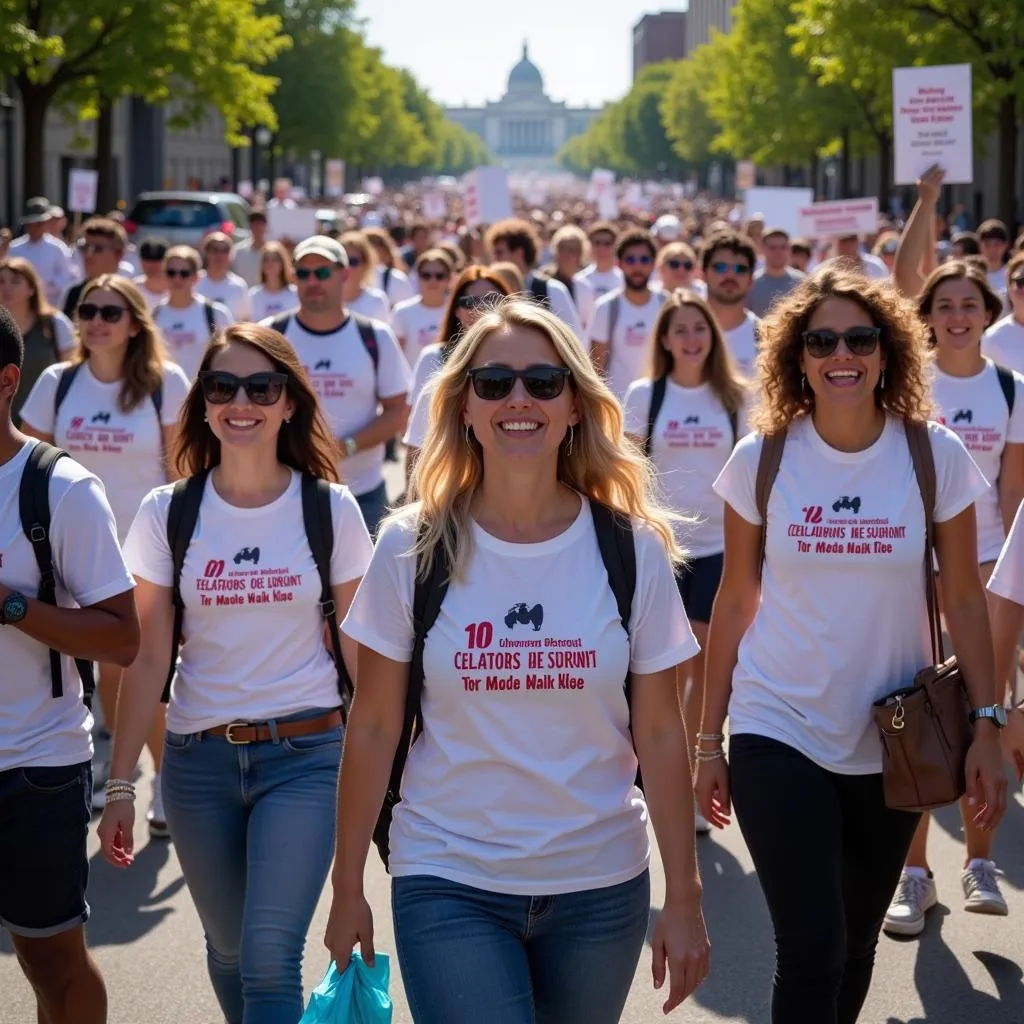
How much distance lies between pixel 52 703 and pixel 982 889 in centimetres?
317

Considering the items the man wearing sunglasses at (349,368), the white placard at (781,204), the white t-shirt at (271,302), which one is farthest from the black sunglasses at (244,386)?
the white placard at (781,204)

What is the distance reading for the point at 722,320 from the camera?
940 cm

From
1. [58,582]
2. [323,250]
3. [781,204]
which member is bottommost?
[58,582]

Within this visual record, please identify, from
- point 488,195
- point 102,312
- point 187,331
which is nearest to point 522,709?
point 102,312

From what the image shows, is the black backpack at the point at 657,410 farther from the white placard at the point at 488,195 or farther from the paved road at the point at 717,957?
the white placard at the point at 488,195

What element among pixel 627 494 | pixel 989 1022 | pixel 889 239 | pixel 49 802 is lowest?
pixel 989 1022

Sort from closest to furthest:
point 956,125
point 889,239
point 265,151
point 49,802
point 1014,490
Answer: point 49,802 < point 1014,490 < point 956,125 < point 889,239 < point 265,151

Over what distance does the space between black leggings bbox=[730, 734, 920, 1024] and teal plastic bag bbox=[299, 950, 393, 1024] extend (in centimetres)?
108

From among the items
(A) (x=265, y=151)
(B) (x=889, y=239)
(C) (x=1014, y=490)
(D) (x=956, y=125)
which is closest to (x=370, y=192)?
(A) (x=265, y=151)

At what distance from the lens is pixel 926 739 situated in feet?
14.0

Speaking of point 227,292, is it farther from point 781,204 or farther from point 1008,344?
point 781,204

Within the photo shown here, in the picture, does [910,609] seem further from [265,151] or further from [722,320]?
[265,151]

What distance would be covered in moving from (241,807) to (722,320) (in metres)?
5.39

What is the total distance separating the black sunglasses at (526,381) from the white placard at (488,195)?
17357 mm
